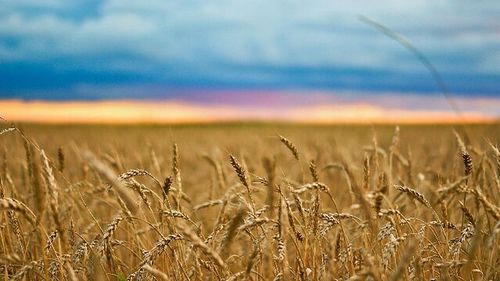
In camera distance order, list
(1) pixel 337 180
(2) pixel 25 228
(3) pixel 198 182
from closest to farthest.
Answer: (2) pixel 25 228 → (1) pixel 337 180 → (3) pixel 198 182

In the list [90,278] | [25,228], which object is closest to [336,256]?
[90,278]

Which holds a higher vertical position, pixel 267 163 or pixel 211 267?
pixel 267 163

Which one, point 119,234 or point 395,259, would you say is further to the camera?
point 119,234

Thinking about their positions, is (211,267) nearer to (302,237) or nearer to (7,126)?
(302,237)

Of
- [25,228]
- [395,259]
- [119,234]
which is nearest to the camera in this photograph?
→ [395,259]

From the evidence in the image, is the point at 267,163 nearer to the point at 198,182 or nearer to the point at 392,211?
the point at 392,211

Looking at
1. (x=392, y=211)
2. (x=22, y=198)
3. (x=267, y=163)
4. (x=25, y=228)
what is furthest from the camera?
(x=25, y=228)

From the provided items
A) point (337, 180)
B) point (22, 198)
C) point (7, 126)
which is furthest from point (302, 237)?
point (337, 180)

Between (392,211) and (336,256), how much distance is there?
1.14 feet

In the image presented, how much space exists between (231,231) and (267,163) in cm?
26

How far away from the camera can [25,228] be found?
4754mm

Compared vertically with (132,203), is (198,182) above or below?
below

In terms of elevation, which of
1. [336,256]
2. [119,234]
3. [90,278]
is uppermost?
[336,256]

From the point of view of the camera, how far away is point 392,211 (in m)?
2.60
